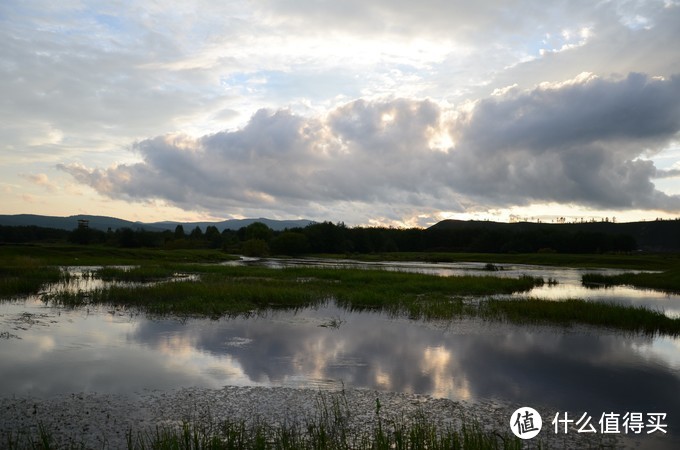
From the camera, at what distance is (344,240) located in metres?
148

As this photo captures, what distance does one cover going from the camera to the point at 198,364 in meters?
15.6

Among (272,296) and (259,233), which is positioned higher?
(259,233)

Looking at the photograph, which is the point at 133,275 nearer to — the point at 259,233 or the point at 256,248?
the point at 256,248

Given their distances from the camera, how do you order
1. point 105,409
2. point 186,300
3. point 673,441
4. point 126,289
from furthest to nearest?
point 126,289 → point 186,300 → point 105,409 → point 673,441

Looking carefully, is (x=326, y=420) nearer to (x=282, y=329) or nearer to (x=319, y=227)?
(x=282, y=329)

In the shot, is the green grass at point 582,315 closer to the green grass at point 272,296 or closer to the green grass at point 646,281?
the green grass at point 272,296

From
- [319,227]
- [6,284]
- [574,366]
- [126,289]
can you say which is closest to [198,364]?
[574,366]

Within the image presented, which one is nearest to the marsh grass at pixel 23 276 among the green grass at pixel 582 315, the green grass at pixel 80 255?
the green grass at pixel 80 255

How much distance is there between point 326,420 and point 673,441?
767 cm

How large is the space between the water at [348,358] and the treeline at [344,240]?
101927 mm
